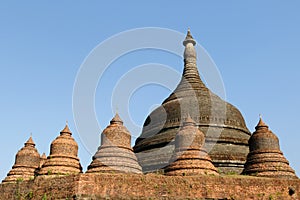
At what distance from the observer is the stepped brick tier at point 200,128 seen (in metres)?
29.9

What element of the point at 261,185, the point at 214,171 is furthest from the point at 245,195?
the point at 214,171

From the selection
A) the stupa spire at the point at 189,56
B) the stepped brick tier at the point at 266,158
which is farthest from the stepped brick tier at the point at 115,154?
the stupa spire at the point at 189,56

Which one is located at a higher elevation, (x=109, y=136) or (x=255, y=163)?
(x=109, y=136)

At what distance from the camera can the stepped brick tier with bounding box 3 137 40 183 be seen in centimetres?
2811

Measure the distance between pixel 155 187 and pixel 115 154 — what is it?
5.55m

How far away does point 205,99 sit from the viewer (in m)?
35.4

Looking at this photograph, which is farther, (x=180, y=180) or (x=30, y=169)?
(x=30, y=169)

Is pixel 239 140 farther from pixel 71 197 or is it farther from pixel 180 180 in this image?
pixel 71 197

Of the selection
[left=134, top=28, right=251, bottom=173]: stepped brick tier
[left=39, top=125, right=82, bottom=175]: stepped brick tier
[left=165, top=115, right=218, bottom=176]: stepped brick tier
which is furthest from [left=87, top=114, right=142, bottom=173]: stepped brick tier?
[left=134, top=28, right=251, bottom=173]: stepped brick tier

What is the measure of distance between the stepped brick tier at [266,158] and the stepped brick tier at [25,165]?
1632 cm

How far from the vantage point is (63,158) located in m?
25.9

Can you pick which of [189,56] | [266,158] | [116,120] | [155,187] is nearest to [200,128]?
[266,158]

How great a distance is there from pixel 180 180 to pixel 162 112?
15908 mm

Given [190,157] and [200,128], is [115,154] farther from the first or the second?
[200,128]
